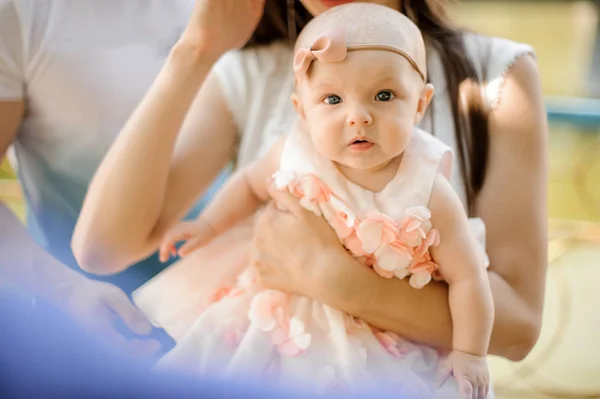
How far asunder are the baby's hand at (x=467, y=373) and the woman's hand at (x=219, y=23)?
11.0 inches

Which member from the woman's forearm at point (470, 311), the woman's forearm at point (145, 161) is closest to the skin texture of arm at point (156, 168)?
the woman's forearm at point (145, 161)

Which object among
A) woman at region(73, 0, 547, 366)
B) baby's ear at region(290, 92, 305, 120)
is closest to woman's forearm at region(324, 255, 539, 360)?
woman at region(73, 0, 547, 366)

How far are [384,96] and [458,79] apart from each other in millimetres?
117

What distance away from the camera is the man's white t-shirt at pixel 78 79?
555 mm

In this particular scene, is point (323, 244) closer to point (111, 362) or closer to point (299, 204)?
point (299, 204)

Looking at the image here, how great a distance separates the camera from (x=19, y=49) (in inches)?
21.7

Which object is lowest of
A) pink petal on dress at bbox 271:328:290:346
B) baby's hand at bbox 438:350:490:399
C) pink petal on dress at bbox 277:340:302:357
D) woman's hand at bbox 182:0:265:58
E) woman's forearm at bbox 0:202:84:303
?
baby's hand at bbox 438:350:490:399

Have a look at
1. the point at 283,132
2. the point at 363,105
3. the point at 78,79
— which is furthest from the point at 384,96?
the point at 78,79

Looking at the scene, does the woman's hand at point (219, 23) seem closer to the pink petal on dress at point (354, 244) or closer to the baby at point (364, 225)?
the baby at point (364, 225)

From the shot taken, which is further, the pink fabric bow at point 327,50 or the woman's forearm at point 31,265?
the woman's forearm at point 31,265

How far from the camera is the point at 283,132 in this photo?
0.57 metres

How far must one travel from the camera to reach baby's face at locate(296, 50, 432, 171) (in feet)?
1.55

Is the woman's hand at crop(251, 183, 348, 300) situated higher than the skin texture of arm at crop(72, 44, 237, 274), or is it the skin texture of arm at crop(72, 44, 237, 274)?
the skin texture of arm at crop(72, 44, 237, 274)

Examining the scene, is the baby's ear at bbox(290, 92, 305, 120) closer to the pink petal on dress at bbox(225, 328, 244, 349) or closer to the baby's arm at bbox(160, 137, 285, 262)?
the baby's arm at bbox(160, 137, 285, 262)
